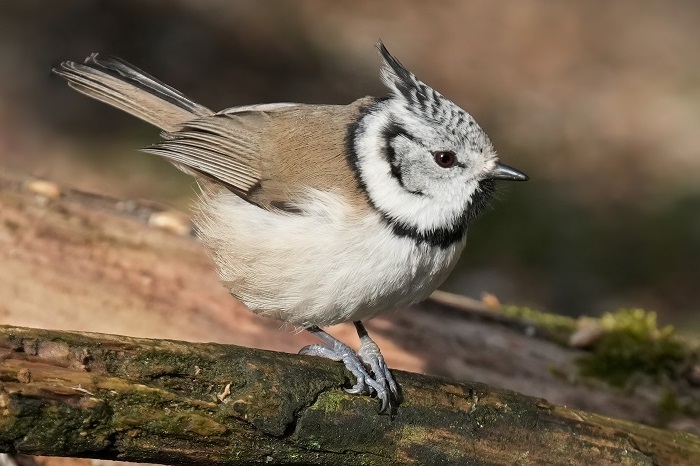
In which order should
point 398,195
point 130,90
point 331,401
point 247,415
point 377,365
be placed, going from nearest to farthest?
point 247,415, point 331,401, point 377,365, point 398,195, point 130,90

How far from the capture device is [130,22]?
32.6 ft

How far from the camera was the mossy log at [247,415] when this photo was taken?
2596 millimetres

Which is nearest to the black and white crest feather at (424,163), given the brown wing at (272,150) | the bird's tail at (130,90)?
the brown wing at (272,150)

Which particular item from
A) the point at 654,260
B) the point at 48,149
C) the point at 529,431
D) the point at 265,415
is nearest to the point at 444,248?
the point at 529,431

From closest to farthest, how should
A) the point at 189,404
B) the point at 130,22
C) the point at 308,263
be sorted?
the point at 189,404
the point at 308,263
the point at 130,22

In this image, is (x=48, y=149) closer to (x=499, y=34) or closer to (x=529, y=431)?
(x=499, y=34)

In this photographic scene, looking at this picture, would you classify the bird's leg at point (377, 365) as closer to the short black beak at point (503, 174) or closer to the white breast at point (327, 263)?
the white breast at point (327, 263)

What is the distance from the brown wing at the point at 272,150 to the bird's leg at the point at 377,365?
0.64m

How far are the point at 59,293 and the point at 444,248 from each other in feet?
6.46

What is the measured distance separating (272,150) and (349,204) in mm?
544


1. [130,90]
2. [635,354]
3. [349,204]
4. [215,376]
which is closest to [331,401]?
[215,376]

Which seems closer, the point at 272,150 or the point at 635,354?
the point at 272,150

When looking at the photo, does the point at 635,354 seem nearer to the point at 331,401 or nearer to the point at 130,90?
the point at 331,401

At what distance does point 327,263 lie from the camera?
11.2 ft
